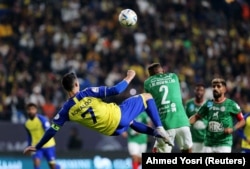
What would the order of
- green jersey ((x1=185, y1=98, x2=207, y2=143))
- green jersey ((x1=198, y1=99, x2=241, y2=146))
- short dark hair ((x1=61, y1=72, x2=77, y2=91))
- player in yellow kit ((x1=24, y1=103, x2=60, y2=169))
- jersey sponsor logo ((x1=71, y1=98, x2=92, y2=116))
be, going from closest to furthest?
short dark hair ((x1=61, y1=72, x2=77, y2=91)) < jersey sponsor logo ((x1=71, y1=98, x2=92, y2=116)) < green jersey ((x1=198, y1=99, x2=241, y2=146)) < green jersey ((x1=185, y1=98, x2=207, y2=143)) < player in yellow kit ((x1=24, y1=103, x2=60, y2=169))

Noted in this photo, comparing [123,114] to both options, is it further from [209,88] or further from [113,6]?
[113,6]

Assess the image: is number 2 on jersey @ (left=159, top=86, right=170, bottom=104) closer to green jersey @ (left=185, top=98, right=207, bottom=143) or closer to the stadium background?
green jersey @ (left=185, top=98, right=207, bottom=143)

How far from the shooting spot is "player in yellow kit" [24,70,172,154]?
14.2 metres

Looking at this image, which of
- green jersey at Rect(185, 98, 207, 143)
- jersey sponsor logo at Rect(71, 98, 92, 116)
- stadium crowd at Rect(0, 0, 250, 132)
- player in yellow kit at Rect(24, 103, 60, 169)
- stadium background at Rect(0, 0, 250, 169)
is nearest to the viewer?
jersey sponsor logo at Rect(71, 98, 92, 116)

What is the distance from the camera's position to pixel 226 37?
30.1 metres

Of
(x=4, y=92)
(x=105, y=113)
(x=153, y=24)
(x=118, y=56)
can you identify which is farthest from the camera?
(x=153, y=24)

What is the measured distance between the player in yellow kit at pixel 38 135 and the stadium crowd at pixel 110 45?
3534 mm

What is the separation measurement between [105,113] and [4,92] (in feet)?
36.5

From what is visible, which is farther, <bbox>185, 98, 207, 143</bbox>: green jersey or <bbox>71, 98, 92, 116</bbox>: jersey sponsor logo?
<bbox>185, 98, 207, 143</bbox>: green jersey

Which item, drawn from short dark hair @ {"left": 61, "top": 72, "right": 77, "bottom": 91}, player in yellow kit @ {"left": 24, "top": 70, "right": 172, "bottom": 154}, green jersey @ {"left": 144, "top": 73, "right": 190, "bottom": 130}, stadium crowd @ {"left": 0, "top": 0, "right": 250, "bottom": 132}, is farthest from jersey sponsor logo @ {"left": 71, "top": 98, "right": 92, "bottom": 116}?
stadium crowd @ {"left": 0, "top": 0, "right": 250, "bottom": 132}

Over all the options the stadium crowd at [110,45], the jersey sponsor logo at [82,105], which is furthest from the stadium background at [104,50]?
the jersey sponsor logo at [82,105]

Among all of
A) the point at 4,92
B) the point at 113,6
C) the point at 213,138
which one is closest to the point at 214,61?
the point at 113,6

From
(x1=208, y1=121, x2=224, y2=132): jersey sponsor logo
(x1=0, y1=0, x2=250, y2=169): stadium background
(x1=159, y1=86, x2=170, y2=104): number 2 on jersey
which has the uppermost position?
(x1=0, y1=0, x2=250, y2=169): stadium background

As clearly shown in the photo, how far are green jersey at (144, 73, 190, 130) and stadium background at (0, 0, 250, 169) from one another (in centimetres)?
799
